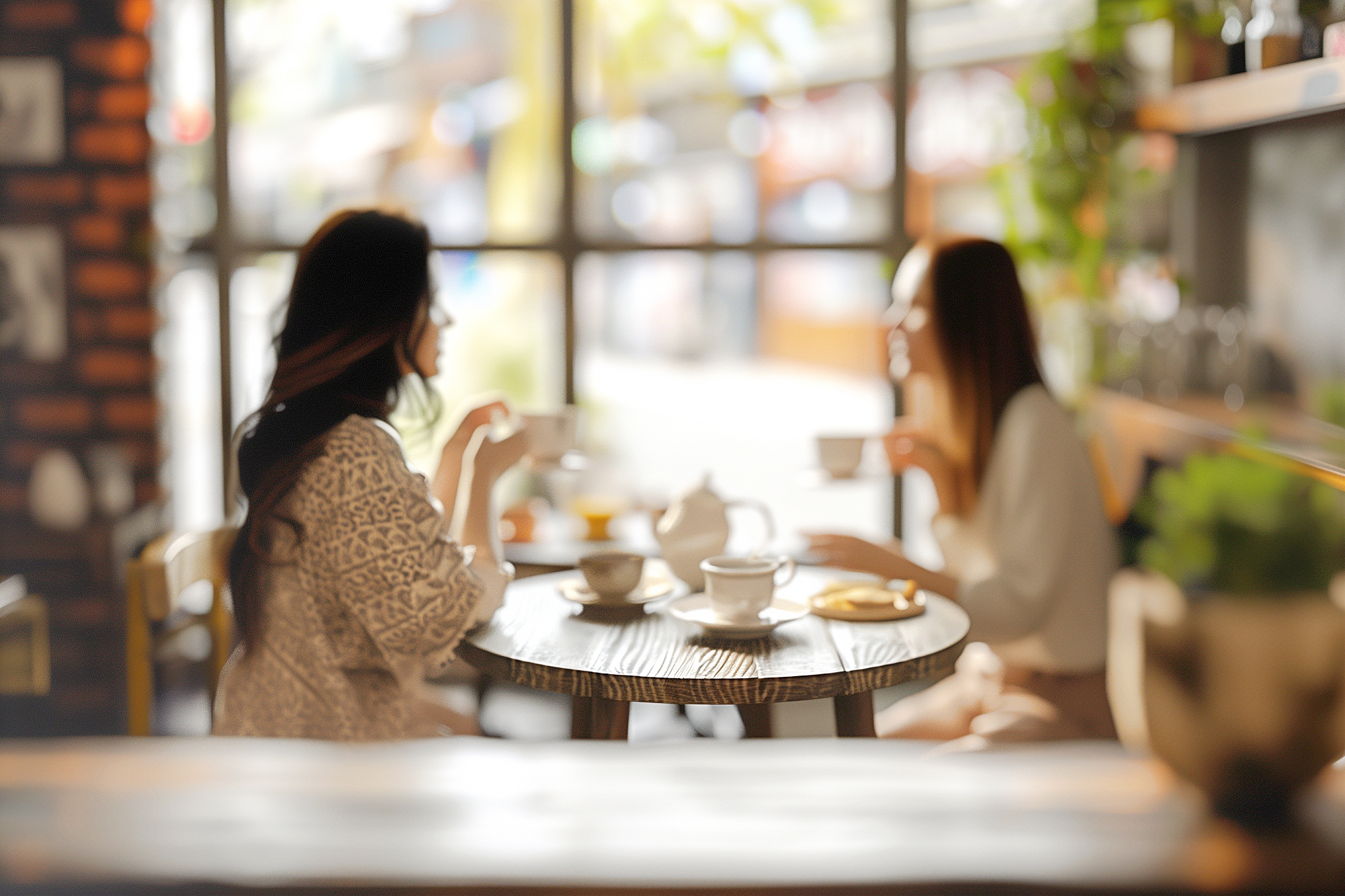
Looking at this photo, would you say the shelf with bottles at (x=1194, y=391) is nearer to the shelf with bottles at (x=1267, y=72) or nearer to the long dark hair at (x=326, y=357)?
the shelf with bottles at (x=1267, y=72)

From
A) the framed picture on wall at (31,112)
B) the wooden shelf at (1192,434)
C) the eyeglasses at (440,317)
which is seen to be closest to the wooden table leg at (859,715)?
the wooden shelf at (1192,434)

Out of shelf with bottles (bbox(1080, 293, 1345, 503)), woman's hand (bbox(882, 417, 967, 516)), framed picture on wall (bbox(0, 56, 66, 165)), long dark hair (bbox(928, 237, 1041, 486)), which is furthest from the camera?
framed picture on wall (bbox(0, 56, 66, 165))

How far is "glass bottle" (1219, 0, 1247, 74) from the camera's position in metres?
2.46

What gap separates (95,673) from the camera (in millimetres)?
3031

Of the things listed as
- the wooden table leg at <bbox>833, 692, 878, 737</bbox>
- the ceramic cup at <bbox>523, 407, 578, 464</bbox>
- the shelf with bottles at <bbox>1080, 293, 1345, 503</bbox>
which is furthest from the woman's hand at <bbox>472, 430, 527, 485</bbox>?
the shelf with bottles at <bbox>1080, 293, 1345, 503</bbox>

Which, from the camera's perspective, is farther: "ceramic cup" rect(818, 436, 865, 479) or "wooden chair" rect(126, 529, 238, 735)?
"ceramic cup" rect(818, 436, 865, 479)

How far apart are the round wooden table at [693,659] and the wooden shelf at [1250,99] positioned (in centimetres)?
105

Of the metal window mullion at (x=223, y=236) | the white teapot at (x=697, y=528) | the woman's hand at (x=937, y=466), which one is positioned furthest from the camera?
the metal window mullion at (x=223, y=236)

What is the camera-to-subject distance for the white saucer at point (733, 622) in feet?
5.14

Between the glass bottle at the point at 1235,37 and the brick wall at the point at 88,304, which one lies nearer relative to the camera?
the glass bottle at the point at 1235,37

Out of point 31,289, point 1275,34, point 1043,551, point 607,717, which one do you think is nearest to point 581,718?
point 607,717

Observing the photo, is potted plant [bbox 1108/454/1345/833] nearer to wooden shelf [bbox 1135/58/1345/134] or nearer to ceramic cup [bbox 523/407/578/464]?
ceramic cup [bbox 523/407/578/464]

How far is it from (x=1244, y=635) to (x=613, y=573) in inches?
48.0

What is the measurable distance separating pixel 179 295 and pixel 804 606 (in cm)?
215
